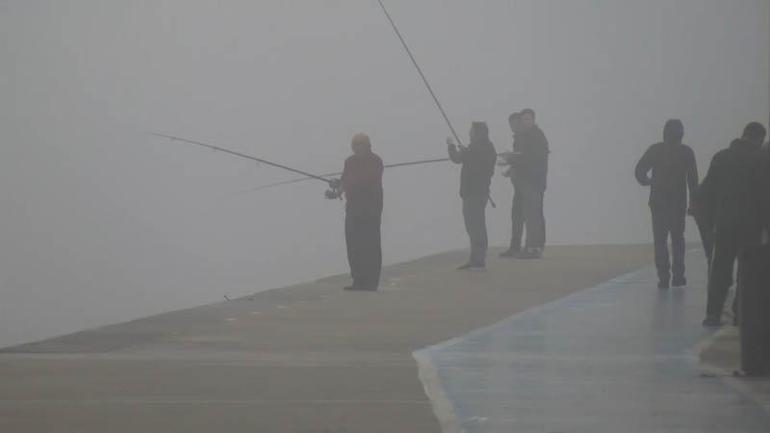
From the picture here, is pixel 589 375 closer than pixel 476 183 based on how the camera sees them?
Yes

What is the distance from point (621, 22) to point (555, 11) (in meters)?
1.01

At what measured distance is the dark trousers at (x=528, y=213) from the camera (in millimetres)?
23781

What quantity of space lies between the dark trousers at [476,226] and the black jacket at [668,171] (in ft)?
12.8

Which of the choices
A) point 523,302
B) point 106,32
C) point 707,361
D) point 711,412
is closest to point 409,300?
point 523,302

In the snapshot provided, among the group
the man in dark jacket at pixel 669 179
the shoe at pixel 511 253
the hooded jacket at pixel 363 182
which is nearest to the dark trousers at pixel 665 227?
the man in dark jacket at pixel 669 179

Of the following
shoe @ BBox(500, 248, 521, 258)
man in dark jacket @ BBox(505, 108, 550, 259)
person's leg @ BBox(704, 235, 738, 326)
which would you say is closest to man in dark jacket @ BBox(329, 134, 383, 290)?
man in dark jacket @ BBox(505, 108, 550, 259)

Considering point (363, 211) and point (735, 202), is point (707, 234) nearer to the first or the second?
point (735, 202)

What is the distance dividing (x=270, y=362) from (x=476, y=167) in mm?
9792

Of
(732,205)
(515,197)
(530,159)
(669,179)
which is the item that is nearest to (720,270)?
(732,205)

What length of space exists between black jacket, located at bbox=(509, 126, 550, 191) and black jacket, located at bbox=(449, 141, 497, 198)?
1340 millimetres

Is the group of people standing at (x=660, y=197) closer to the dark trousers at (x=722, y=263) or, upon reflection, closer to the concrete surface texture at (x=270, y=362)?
the dark trousers at (x=722, y=263)

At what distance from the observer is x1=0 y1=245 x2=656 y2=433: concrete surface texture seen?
9766 millimetres

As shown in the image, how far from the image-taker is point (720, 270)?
1441 cm

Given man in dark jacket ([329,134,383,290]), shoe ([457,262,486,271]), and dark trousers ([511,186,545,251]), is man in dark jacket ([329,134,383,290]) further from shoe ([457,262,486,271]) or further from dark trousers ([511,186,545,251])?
dark trousers ([511,186,545,251])
